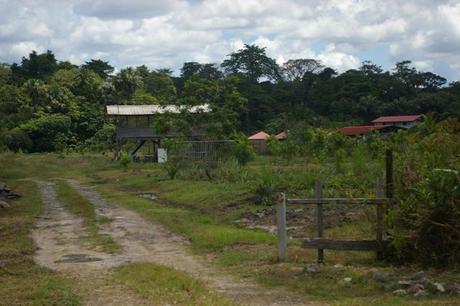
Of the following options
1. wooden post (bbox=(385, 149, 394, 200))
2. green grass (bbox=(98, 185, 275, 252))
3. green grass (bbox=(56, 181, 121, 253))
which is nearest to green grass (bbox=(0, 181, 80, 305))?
green grass (bbox=(56, 181, 121, 253))

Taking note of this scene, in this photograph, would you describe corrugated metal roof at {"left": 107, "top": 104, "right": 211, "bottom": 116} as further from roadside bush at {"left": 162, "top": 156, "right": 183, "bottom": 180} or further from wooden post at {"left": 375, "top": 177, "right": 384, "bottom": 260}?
wooden post at {"left": 375, "top": 177, "right": 384, "bottom": 260}

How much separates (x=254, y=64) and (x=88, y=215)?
93783mm

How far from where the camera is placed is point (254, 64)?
11312 centimetres

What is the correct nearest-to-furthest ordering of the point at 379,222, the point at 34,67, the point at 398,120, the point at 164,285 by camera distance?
the point at 164,285 < the point at 379,222 < the point at 398,120 < the point at 34,67

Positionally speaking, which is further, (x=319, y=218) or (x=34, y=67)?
(x=34, y=67)

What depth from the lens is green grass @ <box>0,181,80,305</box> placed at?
912 cm

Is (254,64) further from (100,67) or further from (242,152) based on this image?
(242,152)

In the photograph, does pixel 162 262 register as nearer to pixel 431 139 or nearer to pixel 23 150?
pixel 431 139

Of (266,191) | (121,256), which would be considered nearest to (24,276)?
(121,256)

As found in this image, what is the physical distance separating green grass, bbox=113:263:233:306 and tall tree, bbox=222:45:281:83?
332 feet

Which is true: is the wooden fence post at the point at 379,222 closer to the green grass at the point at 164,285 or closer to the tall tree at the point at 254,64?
the green grass at the point at 164,285

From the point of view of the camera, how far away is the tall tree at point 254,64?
112500mm

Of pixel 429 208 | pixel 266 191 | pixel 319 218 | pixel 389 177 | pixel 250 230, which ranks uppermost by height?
pixel 389 177

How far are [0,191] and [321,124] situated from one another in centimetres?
5120
